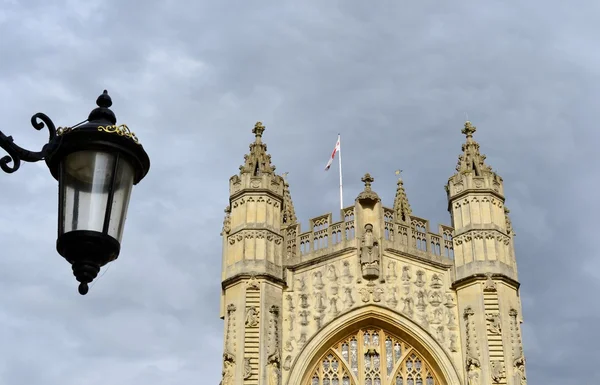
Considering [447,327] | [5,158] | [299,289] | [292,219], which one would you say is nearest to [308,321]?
[299,289]

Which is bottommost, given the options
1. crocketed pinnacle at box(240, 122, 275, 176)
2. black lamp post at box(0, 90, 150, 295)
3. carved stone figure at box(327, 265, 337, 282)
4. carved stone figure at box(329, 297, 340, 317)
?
black lamp post at box(0, 90, 150, 295)

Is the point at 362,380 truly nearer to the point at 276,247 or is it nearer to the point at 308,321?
the point at 308,321

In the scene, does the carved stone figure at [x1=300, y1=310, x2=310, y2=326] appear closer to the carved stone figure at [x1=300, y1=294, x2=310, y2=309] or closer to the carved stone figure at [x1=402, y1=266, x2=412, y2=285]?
the carved stone figure at [x1=300, y1=294, x2=310, y2=309]

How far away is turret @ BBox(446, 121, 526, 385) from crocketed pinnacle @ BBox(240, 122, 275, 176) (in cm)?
564

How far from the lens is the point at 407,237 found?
26.0m

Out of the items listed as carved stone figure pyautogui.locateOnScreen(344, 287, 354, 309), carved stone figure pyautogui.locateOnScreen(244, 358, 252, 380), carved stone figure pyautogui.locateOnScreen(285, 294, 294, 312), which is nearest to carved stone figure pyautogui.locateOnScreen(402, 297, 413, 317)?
carved stone figure pyautogui.locateOnScreen(344, 287, 354, 309)

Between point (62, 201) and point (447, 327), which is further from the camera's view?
point (447, 327)

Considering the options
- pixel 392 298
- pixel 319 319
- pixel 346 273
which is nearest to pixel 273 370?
pixel 319 319

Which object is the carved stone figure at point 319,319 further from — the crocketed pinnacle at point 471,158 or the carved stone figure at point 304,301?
the crocketed pinnacle at point 471,158

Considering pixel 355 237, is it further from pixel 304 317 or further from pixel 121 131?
pixel 121 131

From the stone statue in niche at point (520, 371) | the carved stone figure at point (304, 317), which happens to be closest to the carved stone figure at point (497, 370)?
A: the stone statue in niche at point (520, 371)

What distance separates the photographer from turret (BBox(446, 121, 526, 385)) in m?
23.3

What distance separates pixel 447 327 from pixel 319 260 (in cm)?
409

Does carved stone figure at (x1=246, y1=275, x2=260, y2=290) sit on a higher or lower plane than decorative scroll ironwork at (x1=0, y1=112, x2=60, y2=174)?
higher
